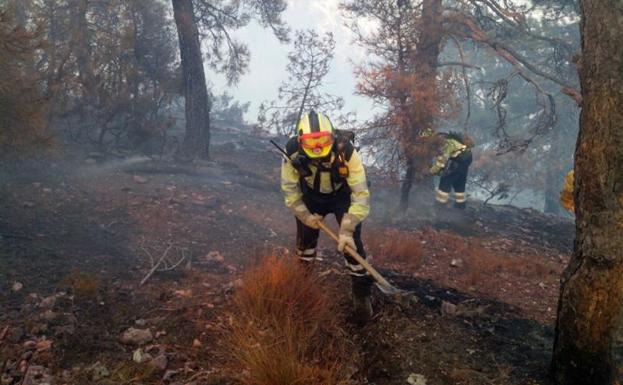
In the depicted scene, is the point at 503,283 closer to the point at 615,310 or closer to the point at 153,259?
the point at 615,310

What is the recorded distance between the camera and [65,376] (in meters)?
3.14

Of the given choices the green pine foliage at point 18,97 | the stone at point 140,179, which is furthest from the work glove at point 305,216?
the stone at point 140,179

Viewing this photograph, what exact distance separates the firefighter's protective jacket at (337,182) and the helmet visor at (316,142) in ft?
0.52

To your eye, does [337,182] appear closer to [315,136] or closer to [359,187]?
[359,187]

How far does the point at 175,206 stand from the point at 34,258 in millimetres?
3056

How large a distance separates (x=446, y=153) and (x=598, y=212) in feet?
21.9

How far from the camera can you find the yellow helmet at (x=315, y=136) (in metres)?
3.90

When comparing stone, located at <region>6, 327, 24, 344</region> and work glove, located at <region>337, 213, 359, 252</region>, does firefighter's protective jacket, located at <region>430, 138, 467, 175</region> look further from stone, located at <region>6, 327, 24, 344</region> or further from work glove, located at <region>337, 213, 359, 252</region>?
stone, located at <region>6, 327, 24, 344</region>

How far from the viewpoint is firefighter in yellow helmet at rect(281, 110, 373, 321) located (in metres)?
3.96

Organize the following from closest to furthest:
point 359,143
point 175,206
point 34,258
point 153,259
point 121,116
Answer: point 34,258, point 153,259, point 175,206, point 359,143, point 121,116

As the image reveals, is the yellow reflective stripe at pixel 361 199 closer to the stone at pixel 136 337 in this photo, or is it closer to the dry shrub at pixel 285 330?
the dry shrub at pixel 285 330

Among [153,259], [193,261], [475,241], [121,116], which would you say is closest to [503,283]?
[475,241]

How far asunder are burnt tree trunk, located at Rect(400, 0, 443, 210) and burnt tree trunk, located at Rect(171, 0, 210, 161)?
5282 mm

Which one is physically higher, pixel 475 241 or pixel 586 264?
pixel 586 264
